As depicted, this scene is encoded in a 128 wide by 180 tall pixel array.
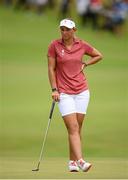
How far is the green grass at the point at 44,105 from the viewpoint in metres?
13.2

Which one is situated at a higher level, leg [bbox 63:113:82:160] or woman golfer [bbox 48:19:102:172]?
woman golfer [bbox 48:19:102:172]

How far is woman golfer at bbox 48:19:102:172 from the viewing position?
11039mm

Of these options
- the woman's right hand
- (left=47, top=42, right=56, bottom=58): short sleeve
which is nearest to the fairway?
the woman's right hand

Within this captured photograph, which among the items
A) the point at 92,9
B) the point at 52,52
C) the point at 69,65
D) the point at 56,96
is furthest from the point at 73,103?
the point at 92,9

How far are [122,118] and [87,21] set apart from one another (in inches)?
715

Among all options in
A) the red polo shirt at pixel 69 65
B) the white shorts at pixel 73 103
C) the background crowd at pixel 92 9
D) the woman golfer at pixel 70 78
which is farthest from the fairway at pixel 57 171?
the background crowd at pixel 92 9

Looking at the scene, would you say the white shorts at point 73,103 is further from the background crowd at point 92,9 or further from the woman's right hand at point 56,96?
the background crowd at point 92,9

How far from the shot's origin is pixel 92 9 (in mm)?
40156

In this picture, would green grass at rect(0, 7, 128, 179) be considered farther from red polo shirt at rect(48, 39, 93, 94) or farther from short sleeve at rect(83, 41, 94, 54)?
short sleeve at rect(83, 41, 94, 54)

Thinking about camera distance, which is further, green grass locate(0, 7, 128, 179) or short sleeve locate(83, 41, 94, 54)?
green grass locate(0, 7, 128, 179)

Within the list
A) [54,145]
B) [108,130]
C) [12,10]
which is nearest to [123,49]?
[12,10]

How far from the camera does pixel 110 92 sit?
1251 inches

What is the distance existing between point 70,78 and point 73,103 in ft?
0.99

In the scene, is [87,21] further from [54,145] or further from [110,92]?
[54,145]
